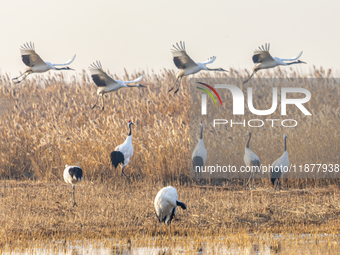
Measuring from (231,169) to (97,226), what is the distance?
516 centimetres

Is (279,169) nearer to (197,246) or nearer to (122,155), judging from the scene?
(122,155)

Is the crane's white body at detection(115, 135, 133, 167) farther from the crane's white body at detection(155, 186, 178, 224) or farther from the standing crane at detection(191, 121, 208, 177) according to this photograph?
the crane's white body at detection(155, 186, 178, 224)

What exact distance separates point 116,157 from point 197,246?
530cm

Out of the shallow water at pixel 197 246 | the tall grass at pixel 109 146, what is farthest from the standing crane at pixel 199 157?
the shallow water at pixel 197 246

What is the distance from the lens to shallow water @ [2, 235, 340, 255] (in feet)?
20.6

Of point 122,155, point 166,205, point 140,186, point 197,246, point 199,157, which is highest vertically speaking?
point 166,205

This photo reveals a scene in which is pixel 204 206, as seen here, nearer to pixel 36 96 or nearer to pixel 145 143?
pixel 145 143

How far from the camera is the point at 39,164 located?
43.2ft

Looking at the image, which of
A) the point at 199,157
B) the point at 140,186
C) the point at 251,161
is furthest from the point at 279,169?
the point at 140,186

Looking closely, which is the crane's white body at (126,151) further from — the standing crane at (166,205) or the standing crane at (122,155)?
the standing crane at (166,205)

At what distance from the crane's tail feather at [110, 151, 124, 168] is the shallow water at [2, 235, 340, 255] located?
4.80m

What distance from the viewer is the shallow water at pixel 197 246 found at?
6.27 meters

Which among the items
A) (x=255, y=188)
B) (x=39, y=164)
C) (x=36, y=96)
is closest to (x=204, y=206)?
(x=255, y=188)

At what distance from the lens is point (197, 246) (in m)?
6.54
